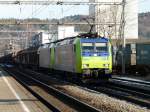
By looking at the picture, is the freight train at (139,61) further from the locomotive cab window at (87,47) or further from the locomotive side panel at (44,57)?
the locomotive cab window at (87,47)

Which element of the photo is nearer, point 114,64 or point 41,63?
point 114,64

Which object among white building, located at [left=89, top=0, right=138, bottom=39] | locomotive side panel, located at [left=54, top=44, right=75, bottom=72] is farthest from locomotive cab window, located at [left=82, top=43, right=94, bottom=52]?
white building, located at [left=89, top=0, right=138, bottom=39]

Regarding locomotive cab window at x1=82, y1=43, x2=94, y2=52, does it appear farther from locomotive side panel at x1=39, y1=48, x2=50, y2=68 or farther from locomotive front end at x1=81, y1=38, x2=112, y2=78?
locomotive side panel at x1=39, y1=48, x2=50, y2=68

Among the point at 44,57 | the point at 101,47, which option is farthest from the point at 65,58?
the point at 44,57

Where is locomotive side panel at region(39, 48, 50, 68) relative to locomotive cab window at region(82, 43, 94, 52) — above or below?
below

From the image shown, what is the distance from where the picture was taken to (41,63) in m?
49.2

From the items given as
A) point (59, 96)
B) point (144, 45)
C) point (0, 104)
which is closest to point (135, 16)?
point (144, 45)

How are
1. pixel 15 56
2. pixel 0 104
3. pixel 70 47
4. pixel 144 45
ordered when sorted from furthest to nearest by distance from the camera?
1. pixel 15 56
2. pixel 144 45
3. pixel 70 47
4. pixel 0 104

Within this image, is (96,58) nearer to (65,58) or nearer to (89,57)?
(89,57)

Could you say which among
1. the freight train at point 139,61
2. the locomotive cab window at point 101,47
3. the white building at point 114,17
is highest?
the white building at point 114,17

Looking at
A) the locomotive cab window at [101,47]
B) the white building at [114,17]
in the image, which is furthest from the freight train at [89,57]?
the white building at [114,17]

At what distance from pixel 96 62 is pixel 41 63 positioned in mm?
22029

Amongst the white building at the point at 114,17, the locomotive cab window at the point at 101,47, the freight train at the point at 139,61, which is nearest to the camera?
the locomotive cab window at the point at 101,47

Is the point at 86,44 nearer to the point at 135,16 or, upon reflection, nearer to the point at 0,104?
the point at 0,104
